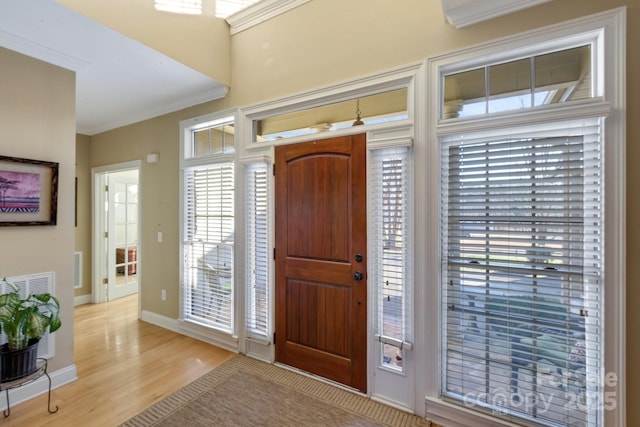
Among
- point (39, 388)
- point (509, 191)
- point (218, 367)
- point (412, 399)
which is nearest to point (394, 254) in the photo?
point (509, 191)

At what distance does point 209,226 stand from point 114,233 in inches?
101

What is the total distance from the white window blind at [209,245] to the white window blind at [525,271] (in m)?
2.13

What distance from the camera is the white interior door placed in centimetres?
457

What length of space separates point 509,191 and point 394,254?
0.85 m

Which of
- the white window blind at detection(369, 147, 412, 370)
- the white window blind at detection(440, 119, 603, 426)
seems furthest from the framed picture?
the white window blind at detection(440, 119, 603, 426)

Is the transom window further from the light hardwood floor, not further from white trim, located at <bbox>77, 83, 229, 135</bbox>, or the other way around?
the light hardwood floor

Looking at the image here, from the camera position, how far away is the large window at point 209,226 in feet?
10.00

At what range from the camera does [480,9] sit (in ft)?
5.94

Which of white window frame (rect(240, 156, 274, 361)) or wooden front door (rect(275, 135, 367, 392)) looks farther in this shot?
white window frame (rect(240, 156, 274, 361))

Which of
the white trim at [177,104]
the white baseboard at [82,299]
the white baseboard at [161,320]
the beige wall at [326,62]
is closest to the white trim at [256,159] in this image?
the beige wall at [326,62]

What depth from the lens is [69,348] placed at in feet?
8.05

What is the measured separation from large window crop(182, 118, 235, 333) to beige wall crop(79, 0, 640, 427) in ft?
0.64

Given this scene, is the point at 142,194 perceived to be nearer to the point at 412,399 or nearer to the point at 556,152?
the point at 412,399

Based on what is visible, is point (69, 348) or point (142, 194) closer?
point (69, 348)
